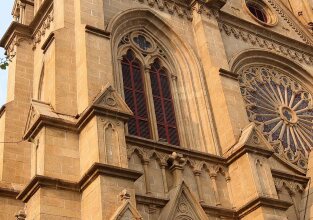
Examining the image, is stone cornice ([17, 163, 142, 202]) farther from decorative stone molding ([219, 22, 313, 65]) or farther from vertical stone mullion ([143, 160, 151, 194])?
decorative stone molding ([219, 22, 313, 65])

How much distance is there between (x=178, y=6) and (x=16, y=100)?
22.3ft

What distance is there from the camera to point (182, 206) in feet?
43.9

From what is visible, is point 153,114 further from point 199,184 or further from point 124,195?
point 124,195

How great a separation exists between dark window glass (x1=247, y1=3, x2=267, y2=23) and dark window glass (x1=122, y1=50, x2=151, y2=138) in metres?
8.75

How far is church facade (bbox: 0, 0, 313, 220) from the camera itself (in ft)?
41.1

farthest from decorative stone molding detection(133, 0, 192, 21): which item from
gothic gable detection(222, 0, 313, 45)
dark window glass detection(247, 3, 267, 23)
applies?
dark window glass detection(247, 3, 267, 23)

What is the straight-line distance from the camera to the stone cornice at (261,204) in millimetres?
13922

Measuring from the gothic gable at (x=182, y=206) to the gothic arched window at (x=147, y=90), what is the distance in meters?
2.80

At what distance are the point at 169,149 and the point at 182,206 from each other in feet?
6.10

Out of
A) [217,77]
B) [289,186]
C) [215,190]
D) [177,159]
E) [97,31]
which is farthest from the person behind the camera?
[217,77]

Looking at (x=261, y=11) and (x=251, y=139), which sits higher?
(x=261, y=11)

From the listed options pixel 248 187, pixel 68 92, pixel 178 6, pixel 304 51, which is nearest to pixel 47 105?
pixel 68 92

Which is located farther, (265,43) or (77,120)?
(265,43)

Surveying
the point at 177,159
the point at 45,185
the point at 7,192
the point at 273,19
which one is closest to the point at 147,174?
the point at 177,159
